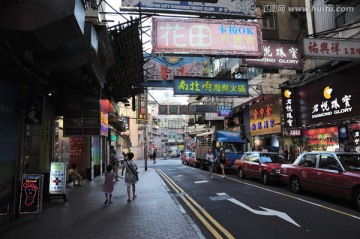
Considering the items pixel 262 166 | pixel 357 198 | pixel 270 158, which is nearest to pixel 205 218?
pixel 357 198

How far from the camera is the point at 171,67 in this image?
26.8m

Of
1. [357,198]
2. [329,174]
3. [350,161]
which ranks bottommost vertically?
[357,198]

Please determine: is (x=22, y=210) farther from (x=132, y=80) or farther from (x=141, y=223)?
(x=132, y=80)

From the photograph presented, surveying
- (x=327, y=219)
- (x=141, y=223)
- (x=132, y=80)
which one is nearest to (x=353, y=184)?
(x=327, y=219)

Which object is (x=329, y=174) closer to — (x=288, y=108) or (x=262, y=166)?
(x=262, y=166)

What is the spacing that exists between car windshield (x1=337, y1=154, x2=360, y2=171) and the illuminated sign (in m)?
9.18

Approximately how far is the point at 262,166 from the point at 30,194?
11263 millimetres

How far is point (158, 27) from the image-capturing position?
1095cm

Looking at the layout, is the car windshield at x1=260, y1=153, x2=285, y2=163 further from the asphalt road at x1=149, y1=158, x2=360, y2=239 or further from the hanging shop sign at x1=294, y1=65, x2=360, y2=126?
the asphalt road at x1=149, y1=158, x2=360, y2=239

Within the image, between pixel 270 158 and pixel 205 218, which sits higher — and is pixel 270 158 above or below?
above

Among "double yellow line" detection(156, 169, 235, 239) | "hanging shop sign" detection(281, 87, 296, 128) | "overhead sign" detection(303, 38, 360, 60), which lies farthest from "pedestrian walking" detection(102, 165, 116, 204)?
"hanging shop sign" detection(281, 87, 296, 128)

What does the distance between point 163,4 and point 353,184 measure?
26.8 ft

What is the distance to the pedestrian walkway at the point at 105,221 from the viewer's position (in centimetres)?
704

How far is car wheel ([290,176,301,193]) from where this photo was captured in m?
12.7
